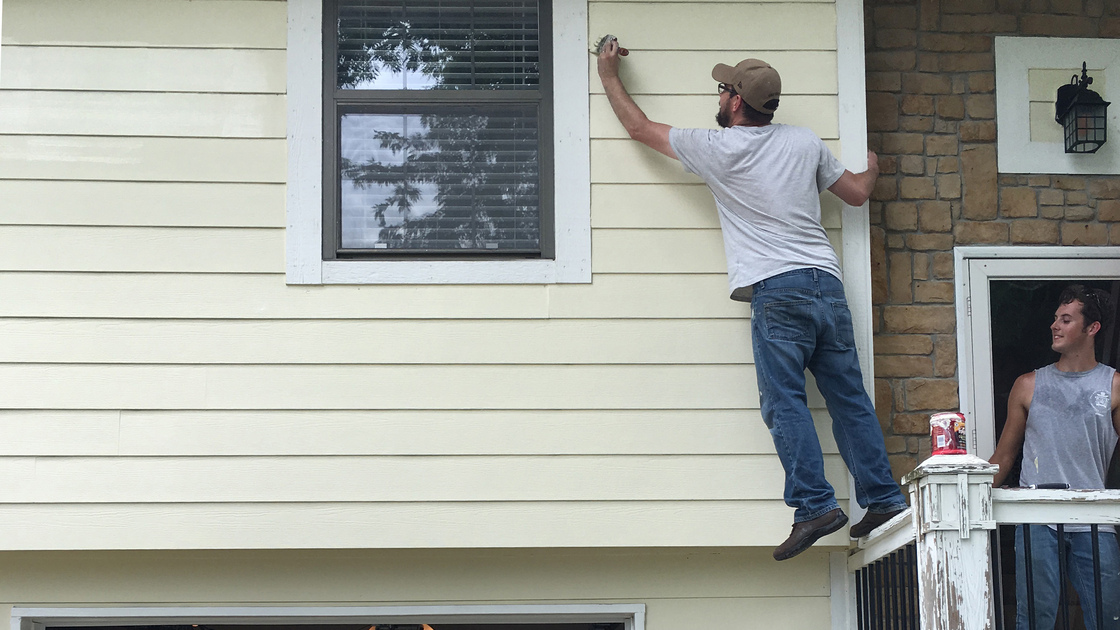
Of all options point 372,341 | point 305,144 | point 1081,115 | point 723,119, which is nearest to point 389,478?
point 372,341

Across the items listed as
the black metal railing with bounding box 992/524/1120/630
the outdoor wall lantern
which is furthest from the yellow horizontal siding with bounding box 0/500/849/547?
the outdoor wall lantern

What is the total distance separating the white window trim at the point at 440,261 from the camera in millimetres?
4422

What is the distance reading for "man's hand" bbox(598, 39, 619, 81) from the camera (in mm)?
4508

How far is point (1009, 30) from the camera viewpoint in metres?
4.96

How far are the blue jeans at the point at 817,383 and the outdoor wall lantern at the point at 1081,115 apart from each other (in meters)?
1.43

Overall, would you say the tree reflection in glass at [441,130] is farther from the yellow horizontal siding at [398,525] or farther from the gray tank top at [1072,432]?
the gray tank top at [1072,432]

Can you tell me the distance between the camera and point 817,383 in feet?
14.1

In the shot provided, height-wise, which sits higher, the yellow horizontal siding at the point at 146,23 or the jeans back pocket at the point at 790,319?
the yellow horizontal siding at the point at 146,23

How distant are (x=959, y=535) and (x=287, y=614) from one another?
2.55 metres

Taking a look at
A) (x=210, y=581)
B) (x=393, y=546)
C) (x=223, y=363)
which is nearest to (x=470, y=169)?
(x=223, y=363)

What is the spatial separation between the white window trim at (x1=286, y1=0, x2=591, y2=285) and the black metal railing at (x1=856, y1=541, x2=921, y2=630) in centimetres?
150

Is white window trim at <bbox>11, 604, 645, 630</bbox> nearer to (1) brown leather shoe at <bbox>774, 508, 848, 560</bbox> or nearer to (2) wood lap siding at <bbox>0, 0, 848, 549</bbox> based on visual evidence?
(2) wood lap siding at <bbox>0, 0, 848, 549</bbox>

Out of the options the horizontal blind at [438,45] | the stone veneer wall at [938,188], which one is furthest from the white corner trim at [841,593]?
the horizontal blind at [438,45]

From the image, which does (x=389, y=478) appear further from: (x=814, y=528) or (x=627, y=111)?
(x=627, y=111)
